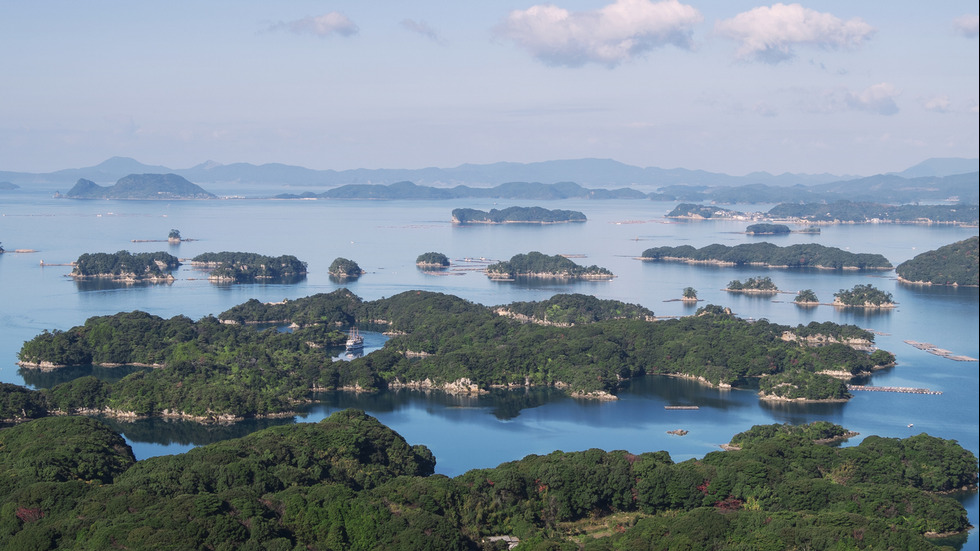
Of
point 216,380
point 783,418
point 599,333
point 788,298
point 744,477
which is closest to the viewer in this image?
point 744,477

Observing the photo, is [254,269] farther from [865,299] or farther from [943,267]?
[943,267]

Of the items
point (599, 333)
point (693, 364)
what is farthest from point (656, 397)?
point (599, 333)

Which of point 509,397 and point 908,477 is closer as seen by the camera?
point 908,477

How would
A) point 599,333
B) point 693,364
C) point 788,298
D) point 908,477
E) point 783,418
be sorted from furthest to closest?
1. point 788,298
2. point 599,333
3. point 693,364
4. point 783,418
5. point 908,477

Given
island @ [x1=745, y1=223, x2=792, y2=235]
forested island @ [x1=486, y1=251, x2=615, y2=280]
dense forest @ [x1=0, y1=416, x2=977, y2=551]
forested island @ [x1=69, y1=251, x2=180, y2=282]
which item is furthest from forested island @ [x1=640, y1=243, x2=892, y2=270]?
dense forest @ [x1=0, y1=416, x2=977, y2=551]

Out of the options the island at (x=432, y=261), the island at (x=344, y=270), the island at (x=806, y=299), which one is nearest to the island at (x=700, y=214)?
the island at (x=432, y=261)

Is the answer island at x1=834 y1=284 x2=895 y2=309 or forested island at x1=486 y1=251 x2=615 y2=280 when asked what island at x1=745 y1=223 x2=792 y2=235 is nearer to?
forested island at x1=486 y1=251 x2=615 y2=280

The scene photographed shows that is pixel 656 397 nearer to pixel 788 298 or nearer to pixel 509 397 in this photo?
pixel 509 397

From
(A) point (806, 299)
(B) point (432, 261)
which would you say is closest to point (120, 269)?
(B) point (432, 261)
